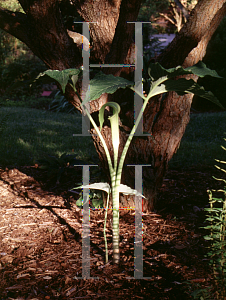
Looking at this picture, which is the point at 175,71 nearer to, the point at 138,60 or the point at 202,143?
the point at 138,60

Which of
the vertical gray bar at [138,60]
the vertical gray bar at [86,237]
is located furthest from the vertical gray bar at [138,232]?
the vertical gray bar at [138,60]

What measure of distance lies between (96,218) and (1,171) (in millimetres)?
1862

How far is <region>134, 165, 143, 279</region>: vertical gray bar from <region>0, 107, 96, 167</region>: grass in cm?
172

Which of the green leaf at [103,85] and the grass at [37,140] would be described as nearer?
the green leaf at [103,85]

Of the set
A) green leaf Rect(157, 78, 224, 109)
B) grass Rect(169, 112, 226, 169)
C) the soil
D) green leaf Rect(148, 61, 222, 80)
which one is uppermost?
green leaf Rect(148, 61, 222, 80)

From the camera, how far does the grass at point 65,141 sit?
460cm

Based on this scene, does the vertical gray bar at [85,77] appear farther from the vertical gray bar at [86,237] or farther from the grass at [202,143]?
the grass at [202,143]

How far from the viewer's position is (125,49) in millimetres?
2482

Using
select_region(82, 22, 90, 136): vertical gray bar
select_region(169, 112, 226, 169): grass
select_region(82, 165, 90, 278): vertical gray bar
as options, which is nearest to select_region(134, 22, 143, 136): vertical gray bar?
select_region(82, 22, 90, 136): vertical gray bar

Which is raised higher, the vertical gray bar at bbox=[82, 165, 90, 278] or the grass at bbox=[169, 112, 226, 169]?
the grass at bbox=[169, 112, 226, 169]

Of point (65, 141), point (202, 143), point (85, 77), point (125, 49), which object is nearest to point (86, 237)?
point (85, 77)

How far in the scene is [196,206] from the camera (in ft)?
9.18

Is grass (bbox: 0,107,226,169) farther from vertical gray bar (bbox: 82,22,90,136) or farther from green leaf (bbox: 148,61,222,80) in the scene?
green leaf (bbox: 148,61,222,80)

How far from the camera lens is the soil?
67.6 inches
